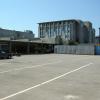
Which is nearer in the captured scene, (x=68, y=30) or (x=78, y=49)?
(x=78, y=49)

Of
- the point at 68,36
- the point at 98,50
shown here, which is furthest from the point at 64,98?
the point at 68,36

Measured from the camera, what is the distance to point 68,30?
500ft

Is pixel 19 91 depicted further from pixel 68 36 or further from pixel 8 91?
pixel 68 36

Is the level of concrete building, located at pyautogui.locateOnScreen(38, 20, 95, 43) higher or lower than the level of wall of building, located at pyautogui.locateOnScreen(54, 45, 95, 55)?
higher

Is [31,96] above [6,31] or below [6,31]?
below

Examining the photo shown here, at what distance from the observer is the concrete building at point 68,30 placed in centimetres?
15038

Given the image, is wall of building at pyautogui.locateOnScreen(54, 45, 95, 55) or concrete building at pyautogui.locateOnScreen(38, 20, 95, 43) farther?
concrete building at pyautogui.locateOnScreen(38, 20, 95, 43)

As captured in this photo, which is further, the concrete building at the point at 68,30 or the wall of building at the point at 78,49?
the concrete building at the point at 68,30

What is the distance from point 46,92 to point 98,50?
60.9 metres

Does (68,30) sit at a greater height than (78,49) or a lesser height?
greater

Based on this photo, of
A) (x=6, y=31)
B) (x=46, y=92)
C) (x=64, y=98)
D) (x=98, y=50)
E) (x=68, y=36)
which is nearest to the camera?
(x=64, y=98)

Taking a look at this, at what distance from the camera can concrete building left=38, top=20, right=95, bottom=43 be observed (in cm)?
15038

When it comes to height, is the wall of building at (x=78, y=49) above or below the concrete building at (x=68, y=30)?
below

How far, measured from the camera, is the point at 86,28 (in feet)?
547
